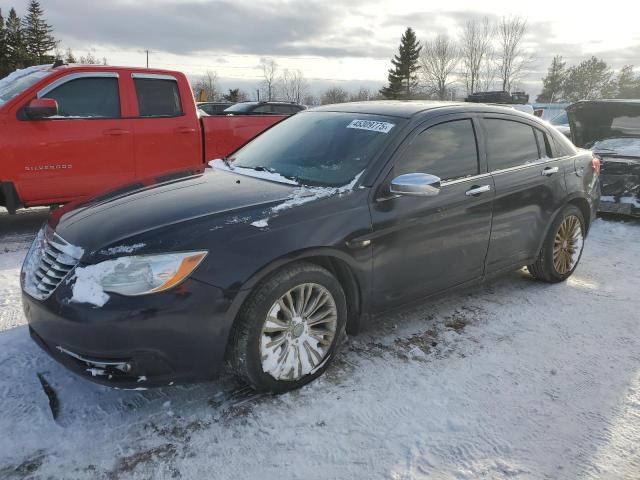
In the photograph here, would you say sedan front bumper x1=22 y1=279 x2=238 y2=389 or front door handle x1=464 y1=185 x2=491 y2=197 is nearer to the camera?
sedan front bumper x1=22 y1=279 x2=238 y2=389

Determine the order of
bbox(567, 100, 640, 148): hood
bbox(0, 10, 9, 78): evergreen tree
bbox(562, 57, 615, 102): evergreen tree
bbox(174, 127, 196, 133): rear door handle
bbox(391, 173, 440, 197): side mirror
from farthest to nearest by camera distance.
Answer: bbox(562, 57, 615, 102): evergreen tree < bbox(0, 10, 9, 78): evergreen tree < bbox(567, 100, 640, 148): hood < bbox(174, 127, 196, 133): rear door handle < bbox(391, 173, 440, 197): side mirror

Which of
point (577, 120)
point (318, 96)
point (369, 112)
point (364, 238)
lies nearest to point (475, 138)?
point (369, 112)

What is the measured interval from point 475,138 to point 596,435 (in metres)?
2.12

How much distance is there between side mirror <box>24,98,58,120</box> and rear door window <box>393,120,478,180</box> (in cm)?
404

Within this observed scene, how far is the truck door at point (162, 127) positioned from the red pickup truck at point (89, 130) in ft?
0.04

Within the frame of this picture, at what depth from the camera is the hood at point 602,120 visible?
7.10 m

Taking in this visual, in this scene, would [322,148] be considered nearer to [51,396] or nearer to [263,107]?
[51,396]

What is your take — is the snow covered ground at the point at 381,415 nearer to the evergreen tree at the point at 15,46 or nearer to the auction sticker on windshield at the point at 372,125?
the auction sticker on windshield at the point at 372,125

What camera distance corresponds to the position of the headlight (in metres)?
2.37

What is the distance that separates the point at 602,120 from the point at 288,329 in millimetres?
6783

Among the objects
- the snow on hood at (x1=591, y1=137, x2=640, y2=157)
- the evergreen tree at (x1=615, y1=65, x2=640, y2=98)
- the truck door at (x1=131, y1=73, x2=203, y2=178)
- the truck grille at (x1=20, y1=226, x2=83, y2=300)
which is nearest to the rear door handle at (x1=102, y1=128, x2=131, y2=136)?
the truck door at (x1=131, y1=73, x2=203, y2=178)

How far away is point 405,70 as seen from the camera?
199 feet

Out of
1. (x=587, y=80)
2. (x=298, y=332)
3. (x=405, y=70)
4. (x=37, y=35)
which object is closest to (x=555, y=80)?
(x=587, y=80)

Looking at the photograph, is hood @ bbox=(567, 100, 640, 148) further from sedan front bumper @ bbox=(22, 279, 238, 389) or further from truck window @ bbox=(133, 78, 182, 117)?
sedan front bumper @ bbox=(22, 279, 238, 389)
